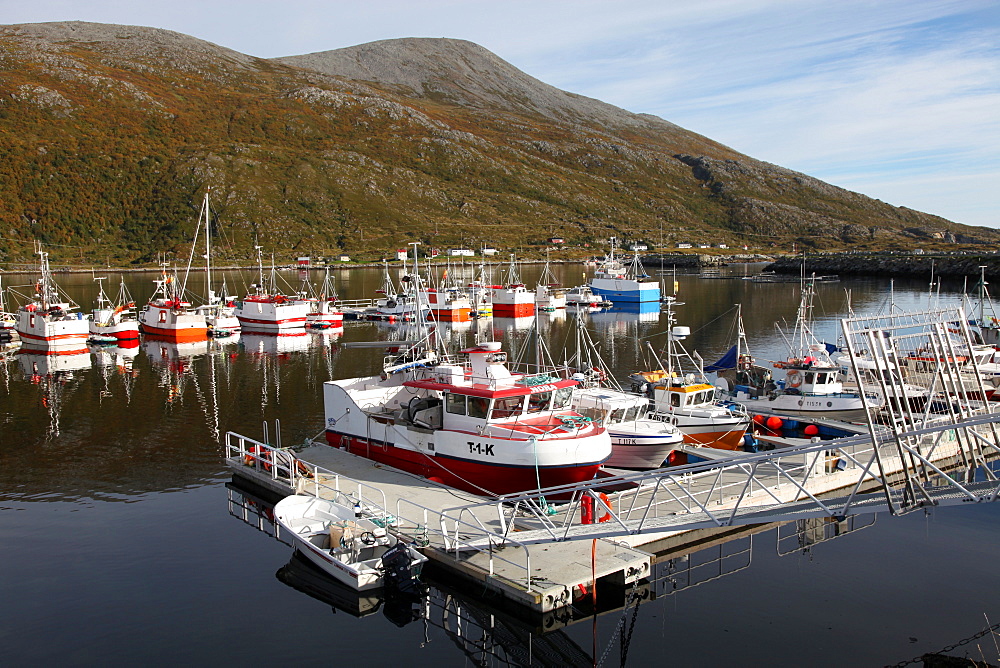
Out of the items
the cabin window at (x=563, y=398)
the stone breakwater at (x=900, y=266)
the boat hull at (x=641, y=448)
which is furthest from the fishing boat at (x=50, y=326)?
the stone breakwater at (x=900, y=266)

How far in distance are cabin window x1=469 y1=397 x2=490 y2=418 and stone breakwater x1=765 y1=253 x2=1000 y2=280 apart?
126 m

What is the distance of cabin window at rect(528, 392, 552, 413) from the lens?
2716 centimetres

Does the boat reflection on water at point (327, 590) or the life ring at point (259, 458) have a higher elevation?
the life ring at point (259, 458)

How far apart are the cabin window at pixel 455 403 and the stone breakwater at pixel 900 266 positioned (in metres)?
126

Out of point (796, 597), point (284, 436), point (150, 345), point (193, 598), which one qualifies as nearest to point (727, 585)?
point (796, 597)

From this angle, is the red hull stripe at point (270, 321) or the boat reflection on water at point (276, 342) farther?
the red hull stripe at point (270, 321)

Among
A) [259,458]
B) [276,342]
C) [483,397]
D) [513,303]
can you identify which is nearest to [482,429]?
[483,397]

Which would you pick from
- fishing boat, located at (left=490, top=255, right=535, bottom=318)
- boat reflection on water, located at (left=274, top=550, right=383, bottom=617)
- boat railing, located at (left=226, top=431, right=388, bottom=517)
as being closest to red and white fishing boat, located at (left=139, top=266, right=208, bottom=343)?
fishing boat, located at (left=490, top=255, right=535, bottom=318)

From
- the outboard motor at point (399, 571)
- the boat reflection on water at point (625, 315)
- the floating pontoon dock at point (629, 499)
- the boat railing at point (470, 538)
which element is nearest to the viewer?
the floating pontoon dock at point (629, 499)

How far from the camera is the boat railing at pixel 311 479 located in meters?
24.5

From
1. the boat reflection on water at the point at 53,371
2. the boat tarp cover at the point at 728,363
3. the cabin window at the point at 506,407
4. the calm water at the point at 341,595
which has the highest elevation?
the cabin window at the point at 506,407

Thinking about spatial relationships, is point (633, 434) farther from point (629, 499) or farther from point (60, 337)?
point (60, 337)

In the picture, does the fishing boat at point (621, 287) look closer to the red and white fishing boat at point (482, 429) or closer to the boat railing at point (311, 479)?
the red and white fishing boat at point (482, 429)

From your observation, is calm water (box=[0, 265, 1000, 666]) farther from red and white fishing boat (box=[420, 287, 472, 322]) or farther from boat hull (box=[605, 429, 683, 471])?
red and white fishing boat (box=[420, 287, 472, 322])
